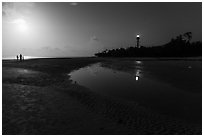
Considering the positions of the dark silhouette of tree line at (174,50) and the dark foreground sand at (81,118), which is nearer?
the dark foreground sand at (81,118)

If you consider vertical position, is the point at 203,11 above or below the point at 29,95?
above

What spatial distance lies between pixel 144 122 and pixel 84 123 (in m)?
1.78

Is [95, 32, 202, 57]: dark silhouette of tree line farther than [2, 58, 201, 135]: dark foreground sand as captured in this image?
Yes

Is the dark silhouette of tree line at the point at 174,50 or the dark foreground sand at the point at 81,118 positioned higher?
the dark silhouette of tree line at the point at 174,50

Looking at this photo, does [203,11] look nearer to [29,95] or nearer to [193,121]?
[193,121]

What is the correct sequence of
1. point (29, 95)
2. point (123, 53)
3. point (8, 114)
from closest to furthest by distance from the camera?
1. point (8, 114)
2. point (29, 95)
3. point (123, 53)

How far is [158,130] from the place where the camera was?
5.00 meters

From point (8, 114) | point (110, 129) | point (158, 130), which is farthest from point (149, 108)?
point (8, 114)

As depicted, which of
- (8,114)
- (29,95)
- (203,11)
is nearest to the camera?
(8,114)

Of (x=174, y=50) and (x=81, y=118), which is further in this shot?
(x=174, y=50)

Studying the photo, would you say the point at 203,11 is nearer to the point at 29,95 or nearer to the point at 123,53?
the point at 29,95

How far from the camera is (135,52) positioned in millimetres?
71438

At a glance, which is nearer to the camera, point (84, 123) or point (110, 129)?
point (110, 129)

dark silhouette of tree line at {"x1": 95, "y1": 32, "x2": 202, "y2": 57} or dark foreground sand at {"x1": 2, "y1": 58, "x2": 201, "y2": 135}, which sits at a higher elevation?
dark silhouette of tree line at {"x1": 95, "y1": 32, "x2": 202, "y2": 57}
